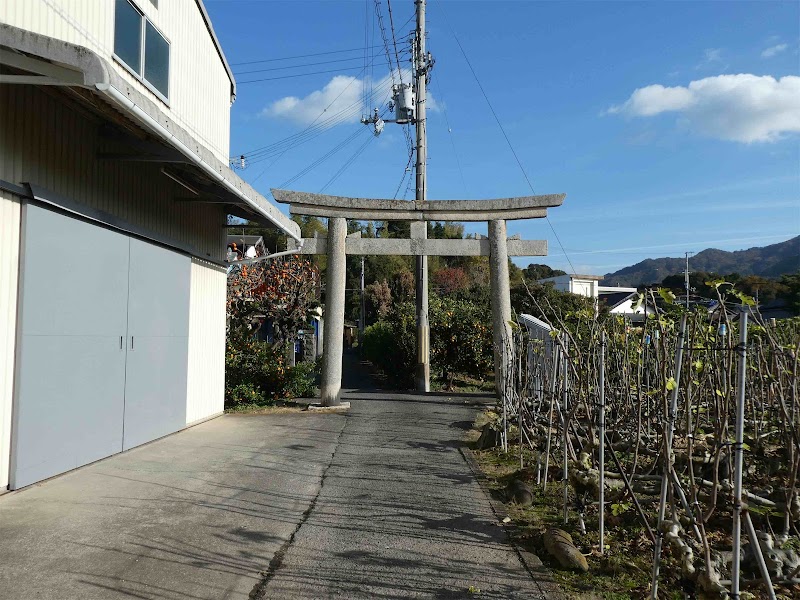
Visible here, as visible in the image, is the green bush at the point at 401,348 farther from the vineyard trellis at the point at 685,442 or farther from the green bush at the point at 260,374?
the vineyard trellis at the point at 685,442

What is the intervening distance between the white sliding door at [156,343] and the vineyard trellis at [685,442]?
15.1 ft

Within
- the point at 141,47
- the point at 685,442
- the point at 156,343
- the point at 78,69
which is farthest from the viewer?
the point at 156,343

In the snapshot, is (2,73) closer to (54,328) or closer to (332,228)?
(54,328)

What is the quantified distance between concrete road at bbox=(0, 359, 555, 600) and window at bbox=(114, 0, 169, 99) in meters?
4.74

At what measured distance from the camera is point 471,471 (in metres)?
7.34

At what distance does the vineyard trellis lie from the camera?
12.8 feet

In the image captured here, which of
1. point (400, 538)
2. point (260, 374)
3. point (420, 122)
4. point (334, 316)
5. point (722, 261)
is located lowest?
point (400, 538)

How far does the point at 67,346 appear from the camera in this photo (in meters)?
6.41

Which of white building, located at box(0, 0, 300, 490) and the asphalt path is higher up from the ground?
white building, located at box(0, 0, 300, 490)

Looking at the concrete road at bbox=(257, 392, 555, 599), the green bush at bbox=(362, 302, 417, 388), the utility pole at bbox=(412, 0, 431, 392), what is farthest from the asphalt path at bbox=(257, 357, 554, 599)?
the green bush at bbox=(362, 302, 417, 388)

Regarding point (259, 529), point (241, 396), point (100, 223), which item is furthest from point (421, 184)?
point (259, 529)

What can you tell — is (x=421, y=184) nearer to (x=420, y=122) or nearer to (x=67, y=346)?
(x=420, y=122)

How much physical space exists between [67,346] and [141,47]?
161 inches

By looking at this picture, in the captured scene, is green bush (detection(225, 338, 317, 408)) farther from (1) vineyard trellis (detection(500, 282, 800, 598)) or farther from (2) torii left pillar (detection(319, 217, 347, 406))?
(1) vineyard trellis (detection(500, 282, 800, 598))
